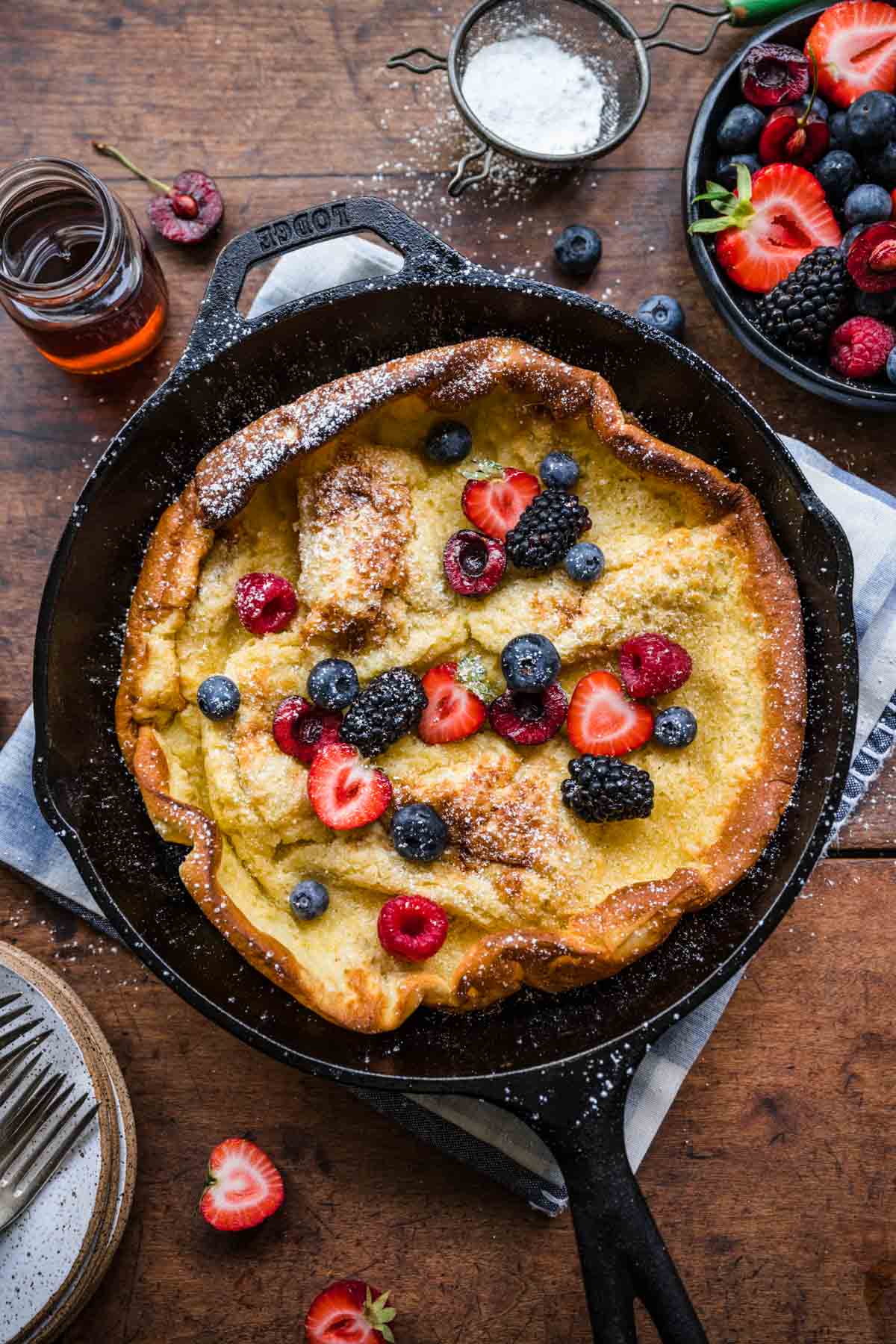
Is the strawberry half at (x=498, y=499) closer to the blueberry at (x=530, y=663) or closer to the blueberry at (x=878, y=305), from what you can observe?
the blueberry at (x=530, y=663)

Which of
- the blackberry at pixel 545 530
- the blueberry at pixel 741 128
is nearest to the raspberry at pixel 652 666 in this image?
the blackberry at pixel 545 530

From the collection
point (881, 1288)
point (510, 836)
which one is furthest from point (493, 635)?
point (881, 1288)

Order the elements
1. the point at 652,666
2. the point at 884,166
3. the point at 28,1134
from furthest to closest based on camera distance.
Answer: the point at 884,166
the point at 28,1134
the point at 652,666

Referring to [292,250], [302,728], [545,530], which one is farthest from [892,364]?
[302,728]

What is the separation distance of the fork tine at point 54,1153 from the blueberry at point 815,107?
3.26 m

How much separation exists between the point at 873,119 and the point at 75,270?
7.28 ft

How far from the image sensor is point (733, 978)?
2.84 metres

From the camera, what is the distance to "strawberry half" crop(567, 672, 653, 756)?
2547mm

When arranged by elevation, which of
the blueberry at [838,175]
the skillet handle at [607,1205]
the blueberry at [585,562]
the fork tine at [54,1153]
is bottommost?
the fork tine at [54,1153]

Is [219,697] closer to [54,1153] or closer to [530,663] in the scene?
[530,663]

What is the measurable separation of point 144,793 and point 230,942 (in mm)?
410

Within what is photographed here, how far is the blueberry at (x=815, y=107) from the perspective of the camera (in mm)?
2953

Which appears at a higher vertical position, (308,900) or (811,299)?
(811,299)

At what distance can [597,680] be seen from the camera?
257 centimetres
